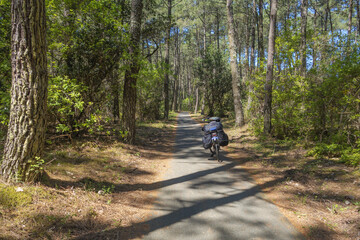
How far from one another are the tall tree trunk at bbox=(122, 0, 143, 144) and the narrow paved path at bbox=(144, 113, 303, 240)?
3602 mm

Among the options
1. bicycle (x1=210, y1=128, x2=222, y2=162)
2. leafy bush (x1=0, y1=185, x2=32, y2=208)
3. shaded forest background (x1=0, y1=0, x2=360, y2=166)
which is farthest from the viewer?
bicycle (x1=210, y1=128, x2=222, y2=162)

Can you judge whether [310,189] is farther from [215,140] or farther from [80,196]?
[80,196]

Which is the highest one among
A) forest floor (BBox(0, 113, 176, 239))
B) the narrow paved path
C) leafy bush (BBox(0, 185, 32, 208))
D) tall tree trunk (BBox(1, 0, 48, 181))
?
tall tree trunk (BBox(1, 0, 48, 181))

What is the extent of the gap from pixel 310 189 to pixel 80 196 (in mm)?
5131

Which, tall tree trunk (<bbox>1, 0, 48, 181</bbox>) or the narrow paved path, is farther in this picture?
tall tree trunk (<bbox>1, 0, 48, 181</bbox>)

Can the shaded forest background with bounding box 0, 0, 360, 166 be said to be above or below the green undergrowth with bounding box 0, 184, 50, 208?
above

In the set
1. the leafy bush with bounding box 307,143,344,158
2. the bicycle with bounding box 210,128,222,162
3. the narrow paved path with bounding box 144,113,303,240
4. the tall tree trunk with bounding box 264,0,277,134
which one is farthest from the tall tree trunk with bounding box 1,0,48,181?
the tall tree trunk with bounding box 264,0,277,134

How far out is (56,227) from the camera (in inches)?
133

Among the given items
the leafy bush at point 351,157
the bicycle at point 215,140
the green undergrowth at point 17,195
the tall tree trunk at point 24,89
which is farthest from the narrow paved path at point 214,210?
the leafy bush at point 351,157

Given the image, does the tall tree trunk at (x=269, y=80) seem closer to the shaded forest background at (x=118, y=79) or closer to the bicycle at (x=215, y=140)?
the shaded forest background at (x=118, y=79)

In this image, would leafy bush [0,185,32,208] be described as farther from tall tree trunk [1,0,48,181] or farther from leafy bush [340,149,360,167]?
leafy bush [340,149,360,167]

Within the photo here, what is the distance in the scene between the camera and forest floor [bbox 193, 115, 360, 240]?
3761 millimetres

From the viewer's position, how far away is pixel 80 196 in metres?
4.43

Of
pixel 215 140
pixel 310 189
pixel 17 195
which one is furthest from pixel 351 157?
pixel 17 195
